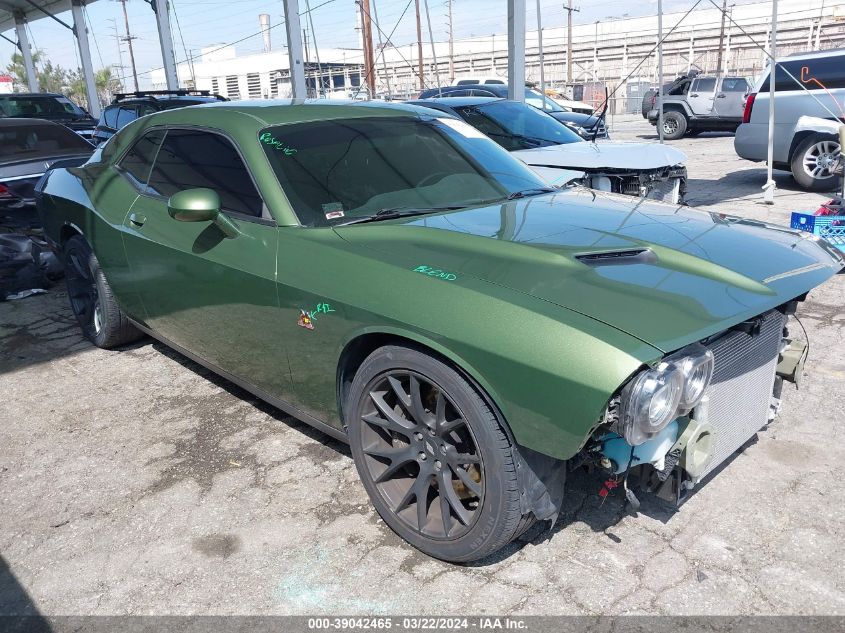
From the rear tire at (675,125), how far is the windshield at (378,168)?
16993 millimetres

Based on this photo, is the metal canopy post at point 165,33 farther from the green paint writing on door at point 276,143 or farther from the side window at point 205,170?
the green paint writing on door at point 276,143

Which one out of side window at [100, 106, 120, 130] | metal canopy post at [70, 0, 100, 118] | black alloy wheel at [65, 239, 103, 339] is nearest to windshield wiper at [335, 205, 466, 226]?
black alloy wheel at [65, 239, 103, 339]

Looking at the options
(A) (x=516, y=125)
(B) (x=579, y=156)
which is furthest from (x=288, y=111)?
(A) (x=516, y=125)

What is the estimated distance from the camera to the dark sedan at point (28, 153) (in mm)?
6914

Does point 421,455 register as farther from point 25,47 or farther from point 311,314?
point 25,47

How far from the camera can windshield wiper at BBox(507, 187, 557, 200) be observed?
3.40 m

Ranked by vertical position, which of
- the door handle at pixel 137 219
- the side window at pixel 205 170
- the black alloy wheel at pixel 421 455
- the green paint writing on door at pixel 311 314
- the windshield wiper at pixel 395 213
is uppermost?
the side window at pixel 205 170

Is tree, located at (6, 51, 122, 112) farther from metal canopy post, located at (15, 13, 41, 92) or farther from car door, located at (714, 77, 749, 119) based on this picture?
car door, located at (714, 77, 749, 119)

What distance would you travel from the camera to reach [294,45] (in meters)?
11.5

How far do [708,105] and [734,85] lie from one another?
101 centimetres

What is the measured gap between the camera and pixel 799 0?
40562mm

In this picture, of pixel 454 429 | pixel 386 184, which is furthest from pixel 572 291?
pixel 386 184

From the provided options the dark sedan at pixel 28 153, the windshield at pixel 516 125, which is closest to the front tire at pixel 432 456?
Answer: the windshield at pixel 516 125

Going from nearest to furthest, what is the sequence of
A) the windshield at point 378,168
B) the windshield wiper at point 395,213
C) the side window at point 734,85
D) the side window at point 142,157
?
the windshield wiper at point 395,213, the windshield at point 378,168, the side window at point 142,157, the side window at point 734,85
